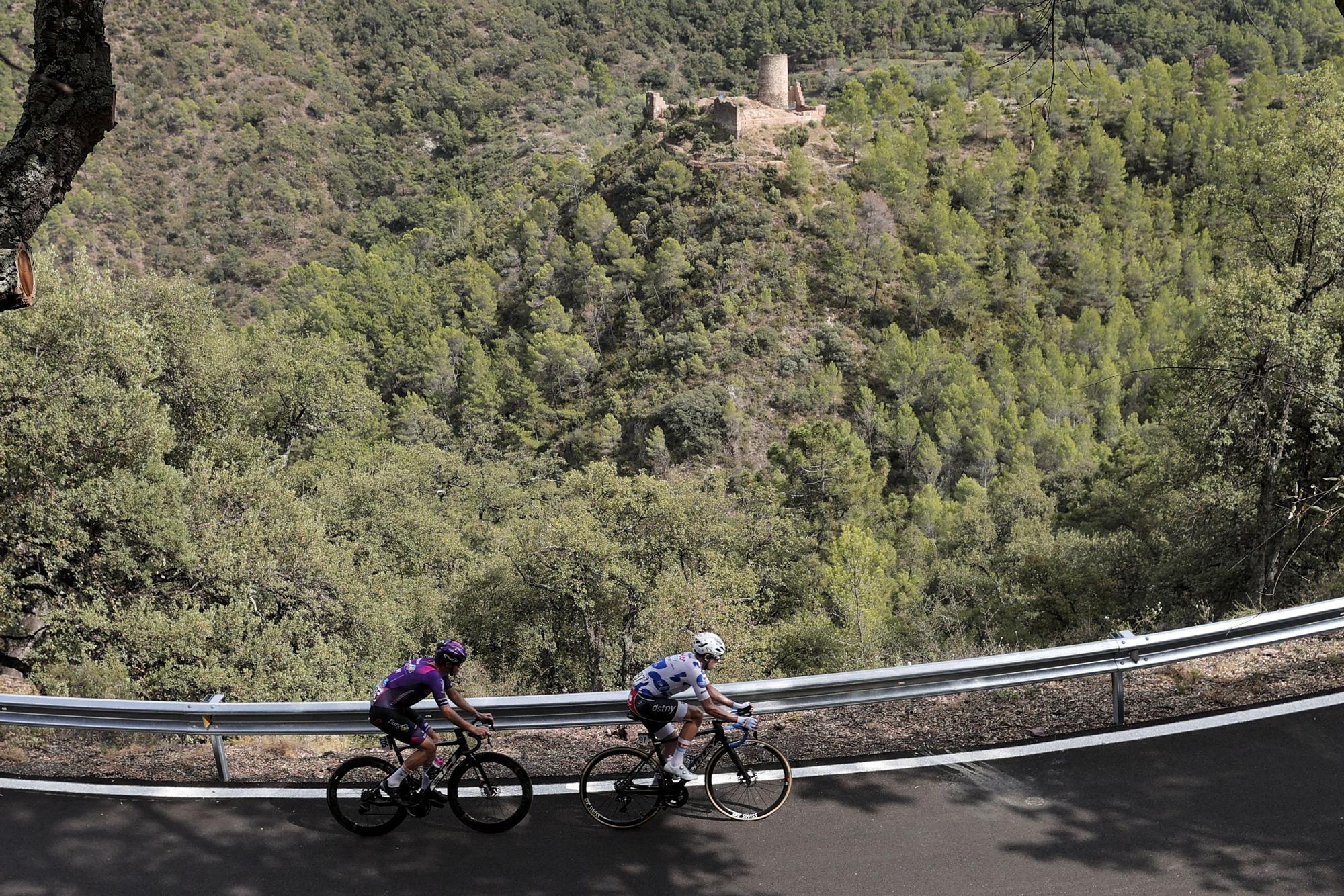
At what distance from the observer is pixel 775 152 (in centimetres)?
6881

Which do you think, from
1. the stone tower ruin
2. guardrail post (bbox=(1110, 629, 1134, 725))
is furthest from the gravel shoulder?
the stone tower ruin

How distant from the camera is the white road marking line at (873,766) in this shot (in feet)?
18.0

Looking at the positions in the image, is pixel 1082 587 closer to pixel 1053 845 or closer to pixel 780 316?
pixel 1053 845

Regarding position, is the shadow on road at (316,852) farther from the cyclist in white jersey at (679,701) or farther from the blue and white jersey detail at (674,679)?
the blue and white jersey detail at (674,679)

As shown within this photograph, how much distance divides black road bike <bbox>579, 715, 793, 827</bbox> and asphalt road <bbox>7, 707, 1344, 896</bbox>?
Result: 9 centimetres

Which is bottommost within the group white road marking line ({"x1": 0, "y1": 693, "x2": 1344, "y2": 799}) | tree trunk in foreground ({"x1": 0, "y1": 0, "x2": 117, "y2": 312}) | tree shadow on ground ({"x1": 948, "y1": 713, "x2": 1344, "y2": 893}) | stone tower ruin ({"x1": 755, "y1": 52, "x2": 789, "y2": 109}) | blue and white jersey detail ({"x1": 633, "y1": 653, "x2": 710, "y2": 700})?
tree shadow on ground ({"x1": 948, "y1": 713, "x2": 1344, "y2": 893})

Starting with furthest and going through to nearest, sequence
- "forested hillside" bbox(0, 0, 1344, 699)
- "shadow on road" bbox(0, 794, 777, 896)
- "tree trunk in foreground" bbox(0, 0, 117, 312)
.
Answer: "forested hillside" bbox(0, 0, 1344, 699) < "shadow on road" bbox(0, 794, 777, 896) < "tree trunk in foreground" bbox(0, 0, 117, 312)

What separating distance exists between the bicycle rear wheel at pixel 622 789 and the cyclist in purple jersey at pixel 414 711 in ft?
2.27

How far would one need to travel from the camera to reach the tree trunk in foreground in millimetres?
4211

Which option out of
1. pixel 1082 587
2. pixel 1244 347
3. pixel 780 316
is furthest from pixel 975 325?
pixel 1244 347

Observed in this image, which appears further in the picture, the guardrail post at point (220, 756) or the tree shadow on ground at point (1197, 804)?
the guardrail post at point (220, 756)

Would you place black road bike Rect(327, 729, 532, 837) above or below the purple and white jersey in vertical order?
below

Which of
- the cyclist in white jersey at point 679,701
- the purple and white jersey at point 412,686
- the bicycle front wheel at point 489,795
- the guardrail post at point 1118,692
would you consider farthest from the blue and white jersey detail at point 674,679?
the guardrail post at point 1118,692

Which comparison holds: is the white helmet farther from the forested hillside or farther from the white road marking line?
the forested hillside
